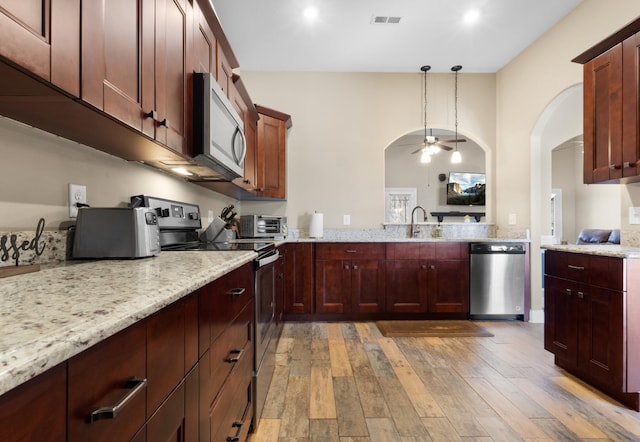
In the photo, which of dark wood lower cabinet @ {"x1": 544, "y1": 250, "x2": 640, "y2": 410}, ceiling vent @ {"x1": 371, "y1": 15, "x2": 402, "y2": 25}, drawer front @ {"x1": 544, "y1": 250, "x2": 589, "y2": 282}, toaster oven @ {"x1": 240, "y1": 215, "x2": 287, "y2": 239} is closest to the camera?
dark wood lower cabinet @ {"x1": 544, "y1": 250, "x2": 640, "y2": 410}

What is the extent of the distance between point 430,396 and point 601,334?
1056 mm

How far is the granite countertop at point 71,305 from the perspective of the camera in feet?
1.14

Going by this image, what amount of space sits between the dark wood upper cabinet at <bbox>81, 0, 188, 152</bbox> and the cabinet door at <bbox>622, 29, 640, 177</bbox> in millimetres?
2515

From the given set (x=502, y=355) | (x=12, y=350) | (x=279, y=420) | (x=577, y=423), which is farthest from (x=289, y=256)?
(x=12, y=350)

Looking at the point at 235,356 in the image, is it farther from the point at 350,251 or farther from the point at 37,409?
the point at 350,251

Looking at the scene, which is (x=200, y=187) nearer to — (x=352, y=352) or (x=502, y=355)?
(x=352, y=352)

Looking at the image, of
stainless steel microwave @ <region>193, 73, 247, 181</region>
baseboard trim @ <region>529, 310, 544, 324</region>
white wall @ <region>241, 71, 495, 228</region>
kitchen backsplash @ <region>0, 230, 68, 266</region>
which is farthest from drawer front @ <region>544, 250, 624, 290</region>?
kitchen backsplash @ <region>0, 230, 68, 266</region>

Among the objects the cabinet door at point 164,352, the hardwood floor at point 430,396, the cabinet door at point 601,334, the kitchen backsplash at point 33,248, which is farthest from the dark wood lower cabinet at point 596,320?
the kitchen backsplash at point 33,248

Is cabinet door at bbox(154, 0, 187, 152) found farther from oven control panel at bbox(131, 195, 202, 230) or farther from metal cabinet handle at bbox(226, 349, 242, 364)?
metal cabinet handle at bbox(226, 349, 242, 364)

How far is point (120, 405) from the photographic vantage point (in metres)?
0.50

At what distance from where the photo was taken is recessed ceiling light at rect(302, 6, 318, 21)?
Answer: 281 centimetres

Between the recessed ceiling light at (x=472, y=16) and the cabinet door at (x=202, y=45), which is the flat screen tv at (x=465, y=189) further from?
the cabinet door at (x=202, y=45)

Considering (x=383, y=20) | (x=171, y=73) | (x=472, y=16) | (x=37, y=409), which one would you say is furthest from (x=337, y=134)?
(x=37, y=409)

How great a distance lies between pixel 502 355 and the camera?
256cm
